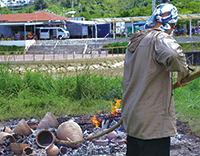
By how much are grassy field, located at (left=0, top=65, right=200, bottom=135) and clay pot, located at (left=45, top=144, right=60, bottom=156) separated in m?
2.22

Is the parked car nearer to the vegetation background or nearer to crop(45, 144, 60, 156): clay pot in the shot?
the vegetation background

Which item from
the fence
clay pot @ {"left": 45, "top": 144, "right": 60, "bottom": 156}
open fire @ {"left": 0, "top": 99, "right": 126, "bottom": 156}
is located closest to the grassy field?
open fire @ {"left": 0, "top": 99, "right": 126, "bottom": 156}

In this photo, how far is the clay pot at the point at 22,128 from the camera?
4.75 metres

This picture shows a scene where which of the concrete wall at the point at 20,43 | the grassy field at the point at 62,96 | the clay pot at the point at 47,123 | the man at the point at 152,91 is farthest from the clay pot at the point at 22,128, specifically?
the concrete wall at the point at 20,43

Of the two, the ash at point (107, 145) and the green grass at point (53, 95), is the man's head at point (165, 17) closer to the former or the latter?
the ash at point (107, 145)

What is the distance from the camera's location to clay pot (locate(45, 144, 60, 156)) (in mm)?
4066

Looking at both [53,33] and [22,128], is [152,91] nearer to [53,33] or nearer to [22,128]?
[22,128]

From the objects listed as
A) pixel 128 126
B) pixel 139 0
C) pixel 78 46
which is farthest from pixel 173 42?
pixel 139 0

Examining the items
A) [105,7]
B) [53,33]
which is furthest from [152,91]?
[105,7]

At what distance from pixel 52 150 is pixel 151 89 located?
255 centimetres

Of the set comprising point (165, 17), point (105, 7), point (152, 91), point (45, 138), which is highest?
point (105, 7)

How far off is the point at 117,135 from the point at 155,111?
2.58 m

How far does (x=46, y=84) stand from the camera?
8102mm

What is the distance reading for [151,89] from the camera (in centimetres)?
206
